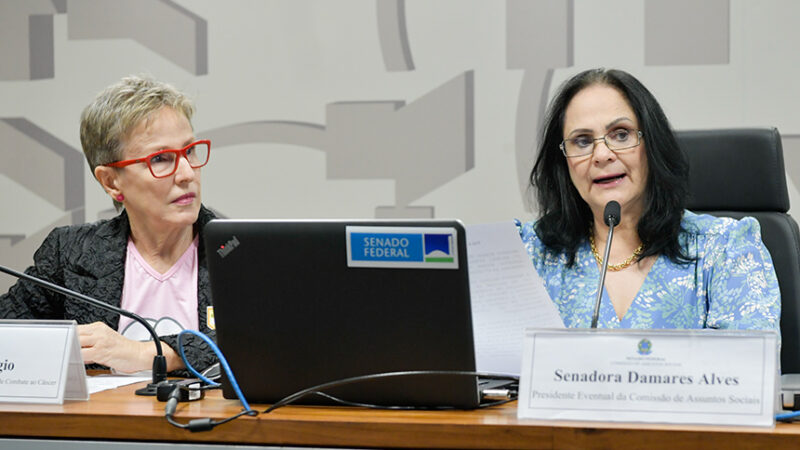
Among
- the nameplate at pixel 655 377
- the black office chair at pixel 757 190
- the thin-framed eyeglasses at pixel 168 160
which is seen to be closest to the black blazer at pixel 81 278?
the thin-framed eyeglasses at pixel 168 160

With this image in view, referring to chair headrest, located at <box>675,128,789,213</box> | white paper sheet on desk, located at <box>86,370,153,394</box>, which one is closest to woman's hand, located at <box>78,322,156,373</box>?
white paper sheet on desk, located at <box>86,370,153,394</box>

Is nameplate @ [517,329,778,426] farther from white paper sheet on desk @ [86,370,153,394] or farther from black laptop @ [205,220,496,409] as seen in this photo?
white paper sheet on desk @ [86,370,153,394]

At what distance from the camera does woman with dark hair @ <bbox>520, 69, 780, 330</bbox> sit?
1714 mm

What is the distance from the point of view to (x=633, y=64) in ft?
8.29

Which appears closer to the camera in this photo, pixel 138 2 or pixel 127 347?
pixel 127 347

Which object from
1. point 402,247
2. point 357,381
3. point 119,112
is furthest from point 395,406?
point 119,112

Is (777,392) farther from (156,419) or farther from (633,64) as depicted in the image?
(633,64)

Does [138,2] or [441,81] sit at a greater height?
[138,2]

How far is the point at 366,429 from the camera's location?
972mm

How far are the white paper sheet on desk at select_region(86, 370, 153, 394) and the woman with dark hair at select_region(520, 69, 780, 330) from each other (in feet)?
2.82

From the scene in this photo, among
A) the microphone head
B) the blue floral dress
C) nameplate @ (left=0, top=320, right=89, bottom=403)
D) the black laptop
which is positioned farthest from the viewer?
the blue floral dress

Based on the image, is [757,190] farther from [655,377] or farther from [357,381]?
[357,381]

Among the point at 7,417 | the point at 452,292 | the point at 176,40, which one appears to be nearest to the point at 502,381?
the point at 452,292

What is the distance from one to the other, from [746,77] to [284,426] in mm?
1990
